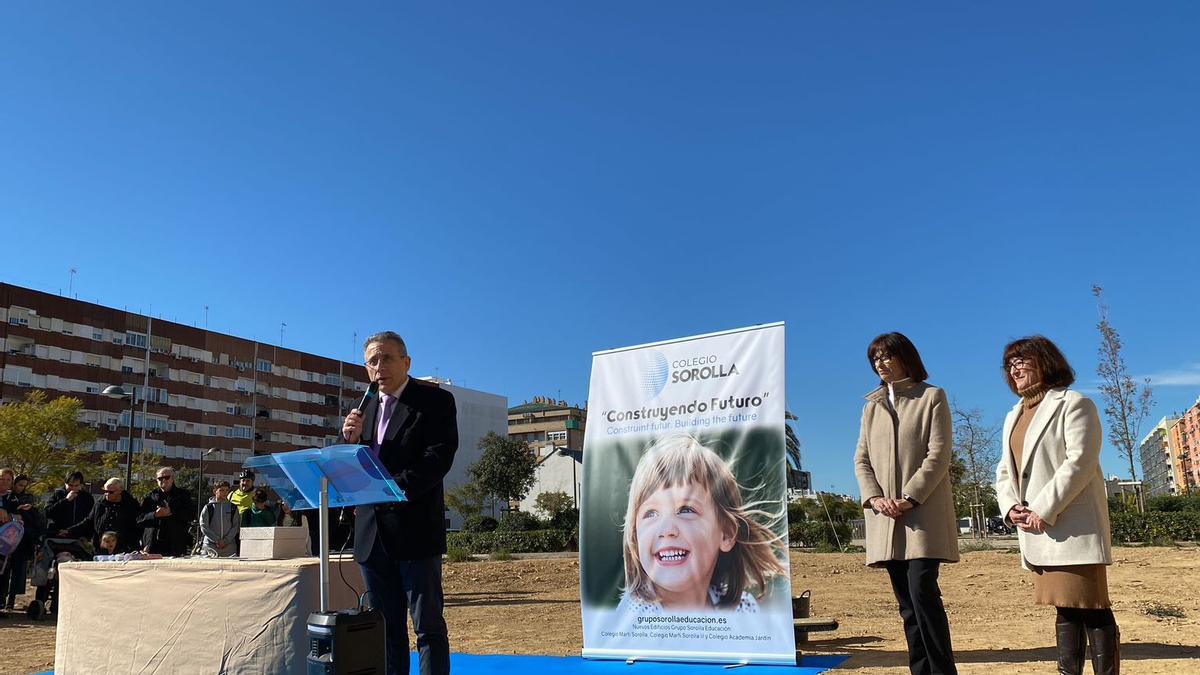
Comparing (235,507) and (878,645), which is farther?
(235,507)

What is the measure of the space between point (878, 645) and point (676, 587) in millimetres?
1855

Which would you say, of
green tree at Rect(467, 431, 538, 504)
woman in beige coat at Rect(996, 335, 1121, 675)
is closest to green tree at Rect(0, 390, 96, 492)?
green tree at Rect(467, 431, 538, 504)

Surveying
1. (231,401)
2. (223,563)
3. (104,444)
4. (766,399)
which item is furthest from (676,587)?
(231,401)

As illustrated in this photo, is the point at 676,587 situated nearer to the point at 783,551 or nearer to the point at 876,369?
the point at 783,551

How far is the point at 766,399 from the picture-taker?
5.70m

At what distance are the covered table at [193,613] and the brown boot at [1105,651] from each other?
380 centimetres

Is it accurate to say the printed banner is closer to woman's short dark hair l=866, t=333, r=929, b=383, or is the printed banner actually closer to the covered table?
woman's short dark hair l=866, t=333, r=929, b=383

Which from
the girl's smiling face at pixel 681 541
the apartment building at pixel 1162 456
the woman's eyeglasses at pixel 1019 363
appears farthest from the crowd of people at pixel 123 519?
the apartment building at pixel 1162 456

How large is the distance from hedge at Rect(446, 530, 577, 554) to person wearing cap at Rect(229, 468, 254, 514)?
16.7m

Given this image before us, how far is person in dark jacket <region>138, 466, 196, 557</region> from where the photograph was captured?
10.3 meters

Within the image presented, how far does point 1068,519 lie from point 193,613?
4.58 meters

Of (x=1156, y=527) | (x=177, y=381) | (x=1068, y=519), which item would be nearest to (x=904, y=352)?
(x=1068, y=519)

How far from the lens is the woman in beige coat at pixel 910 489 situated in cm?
406

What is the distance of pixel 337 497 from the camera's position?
381 cm
